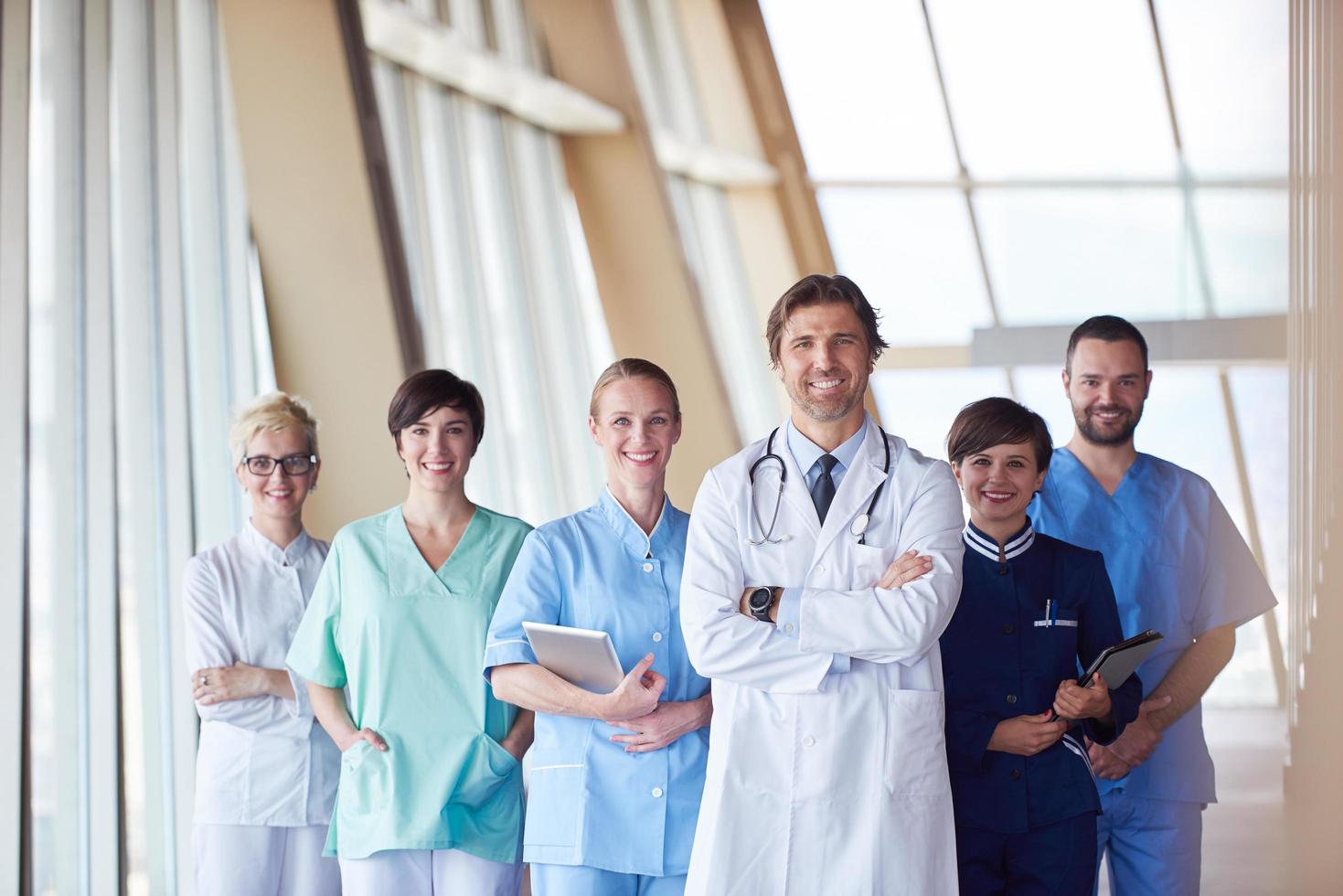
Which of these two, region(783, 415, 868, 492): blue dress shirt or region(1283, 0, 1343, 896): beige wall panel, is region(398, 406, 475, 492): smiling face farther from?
region(1283, 0, 1343, 896): beige wall panel

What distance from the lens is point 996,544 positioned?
224cm

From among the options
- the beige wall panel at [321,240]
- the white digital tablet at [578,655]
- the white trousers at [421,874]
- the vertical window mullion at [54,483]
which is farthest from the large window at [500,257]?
the white digital tablet at [578,655]

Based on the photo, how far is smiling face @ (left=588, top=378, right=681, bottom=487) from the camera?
2234 mm

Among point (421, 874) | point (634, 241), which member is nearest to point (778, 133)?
point (634, 241)

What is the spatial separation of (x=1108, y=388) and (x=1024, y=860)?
1149mm

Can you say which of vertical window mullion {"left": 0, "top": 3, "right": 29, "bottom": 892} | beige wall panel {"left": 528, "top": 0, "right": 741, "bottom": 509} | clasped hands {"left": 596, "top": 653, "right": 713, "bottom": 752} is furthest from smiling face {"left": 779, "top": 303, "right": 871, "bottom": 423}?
beige wall panel {"left": 528, "top": 0, "right": 741, "bottom": 509}

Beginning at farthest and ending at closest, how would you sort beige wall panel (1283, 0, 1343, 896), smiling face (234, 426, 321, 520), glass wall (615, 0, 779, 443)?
glass wall (615, 0, 779, 443), beige wall panel (1283, 0, 1343, 896), smiling face (234, 426, 321, 520)

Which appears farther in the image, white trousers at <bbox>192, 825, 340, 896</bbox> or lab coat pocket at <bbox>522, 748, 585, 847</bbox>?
white trousers at <bbox>192, 825, 340, 896</bbox>

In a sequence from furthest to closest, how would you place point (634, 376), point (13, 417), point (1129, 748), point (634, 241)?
point (634, 241), point (13, 417), point (1129, 748), point (634, 376)

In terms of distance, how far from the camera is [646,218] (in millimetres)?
5512

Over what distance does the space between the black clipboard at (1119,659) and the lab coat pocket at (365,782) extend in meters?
1.28

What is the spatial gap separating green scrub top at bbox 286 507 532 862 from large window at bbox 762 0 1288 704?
2.14 metres

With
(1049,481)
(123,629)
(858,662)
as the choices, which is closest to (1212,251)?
(1049,481)

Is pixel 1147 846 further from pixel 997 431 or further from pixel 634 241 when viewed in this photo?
pixel 634 241
